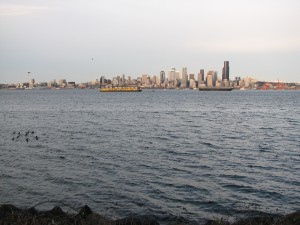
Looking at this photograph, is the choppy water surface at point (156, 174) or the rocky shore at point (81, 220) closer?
the rocky shore at point (81, 220)

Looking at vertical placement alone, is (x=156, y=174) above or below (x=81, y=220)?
below

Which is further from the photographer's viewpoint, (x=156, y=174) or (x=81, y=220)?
(x=156, y=174)

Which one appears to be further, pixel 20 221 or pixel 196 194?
pixel 196 194

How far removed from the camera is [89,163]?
84.8 ft

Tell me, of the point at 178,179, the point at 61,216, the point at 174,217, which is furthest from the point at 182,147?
the point at 61,216

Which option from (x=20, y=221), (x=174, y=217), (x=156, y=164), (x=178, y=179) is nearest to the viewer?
(x=20, y=221)

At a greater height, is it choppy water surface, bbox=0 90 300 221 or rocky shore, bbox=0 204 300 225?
rocky shore, bbox=0 204 300 225

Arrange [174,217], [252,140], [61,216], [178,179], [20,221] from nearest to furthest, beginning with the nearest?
1. [20,221]
2. [61,216]
3. [174,217]
4. [178,179]
5. [252,140]

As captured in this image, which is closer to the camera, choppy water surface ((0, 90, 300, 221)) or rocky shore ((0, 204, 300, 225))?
rocky shore ((0, 204, 300, 225))

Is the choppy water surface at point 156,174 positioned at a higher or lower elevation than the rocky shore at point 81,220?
lower

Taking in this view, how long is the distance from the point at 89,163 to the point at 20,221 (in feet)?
52.0

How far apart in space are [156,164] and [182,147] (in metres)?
7.73

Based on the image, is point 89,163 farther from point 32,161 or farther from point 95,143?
point 95,143

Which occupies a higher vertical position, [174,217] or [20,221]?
[20,221]
